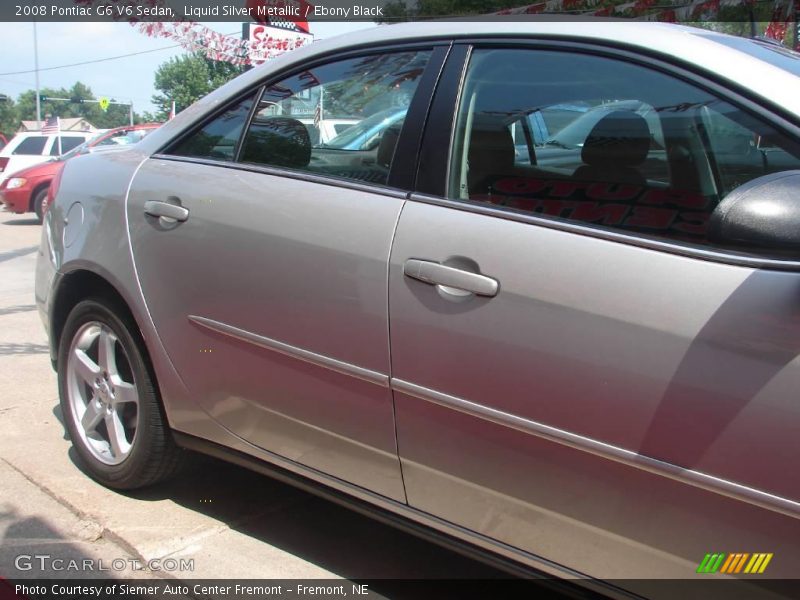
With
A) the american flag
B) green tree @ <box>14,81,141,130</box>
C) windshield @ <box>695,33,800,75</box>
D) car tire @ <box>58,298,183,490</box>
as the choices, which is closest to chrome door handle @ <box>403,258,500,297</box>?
windshield @ <box>695,33,800,75</box>

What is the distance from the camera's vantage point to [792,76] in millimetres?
1764

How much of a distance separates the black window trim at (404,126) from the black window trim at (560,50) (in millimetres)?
27

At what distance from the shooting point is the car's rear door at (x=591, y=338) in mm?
1574

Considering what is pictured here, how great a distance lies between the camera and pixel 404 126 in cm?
224

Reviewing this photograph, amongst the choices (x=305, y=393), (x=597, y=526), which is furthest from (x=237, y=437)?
(x=597, y=526)

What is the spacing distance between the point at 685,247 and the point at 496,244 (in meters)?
0.44

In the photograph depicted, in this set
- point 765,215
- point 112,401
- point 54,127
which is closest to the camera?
point 765,215

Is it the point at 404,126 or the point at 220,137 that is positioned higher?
the point at 404,126

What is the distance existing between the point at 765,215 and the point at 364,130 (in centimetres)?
130

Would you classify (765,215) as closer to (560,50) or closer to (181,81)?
(560,50)

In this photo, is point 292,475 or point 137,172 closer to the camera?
point 292,475

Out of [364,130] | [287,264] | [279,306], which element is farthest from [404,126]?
[279,306]

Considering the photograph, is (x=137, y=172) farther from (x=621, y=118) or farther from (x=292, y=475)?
(x=621, y=118)

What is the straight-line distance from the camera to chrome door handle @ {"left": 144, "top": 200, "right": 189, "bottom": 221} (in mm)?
2590
